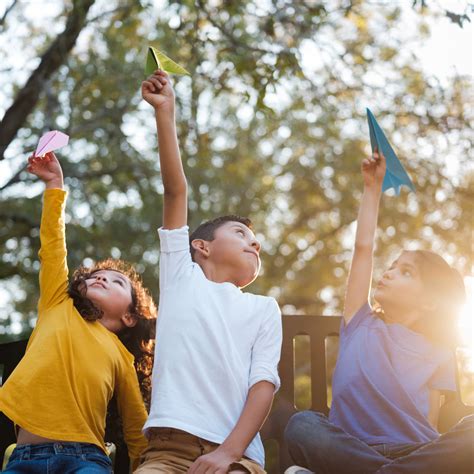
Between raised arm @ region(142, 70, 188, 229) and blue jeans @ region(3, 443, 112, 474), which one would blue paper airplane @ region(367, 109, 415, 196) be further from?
blue jeans @ region(3, 443, 112, 474)

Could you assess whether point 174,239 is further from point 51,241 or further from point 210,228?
point 51,241

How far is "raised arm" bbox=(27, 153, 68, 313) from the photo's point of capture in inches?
106

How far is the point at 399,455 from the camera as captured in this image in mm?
2424

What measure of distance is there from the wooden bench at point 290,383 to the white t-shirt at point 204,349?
1.66 ft

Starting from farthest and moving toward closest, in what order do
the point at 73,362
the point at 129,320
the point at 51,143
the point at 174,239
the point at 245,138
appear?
the point at 245,138
the point at 129,320
the point at 51,143
the point at 73,362
the point at 174,239

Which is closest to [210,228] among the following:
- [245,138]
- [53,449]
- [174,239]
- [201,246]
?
[201,246]

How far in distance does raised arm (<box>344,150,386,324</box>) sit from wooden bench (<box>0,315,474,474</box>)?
0.52 ft

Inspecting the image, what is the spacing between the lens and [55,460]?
7.88 feet

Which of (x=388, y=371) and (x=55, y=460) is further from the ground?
(x=388, y=371)

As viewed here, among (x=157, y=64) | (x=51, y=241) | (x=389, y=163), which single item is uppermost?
(x=157, y=64)

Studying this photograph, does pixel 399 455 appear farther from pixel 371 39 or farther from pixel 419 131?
pixel 371 39

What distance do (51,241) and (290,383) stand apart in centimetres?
101

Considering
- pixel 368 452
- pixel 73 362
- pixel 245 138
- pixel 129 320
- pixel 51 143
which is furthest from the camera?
pixel 245 138

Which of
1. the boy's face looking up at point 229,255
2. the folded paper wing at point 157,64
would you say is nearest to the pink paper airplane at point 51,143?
the folded paper wing at point 157,64
